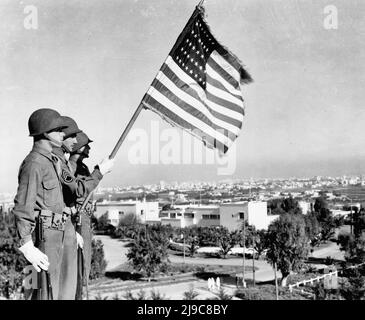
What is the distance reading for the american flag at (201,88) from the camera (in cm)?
391

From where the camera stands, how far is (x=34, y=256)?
269 centimetres

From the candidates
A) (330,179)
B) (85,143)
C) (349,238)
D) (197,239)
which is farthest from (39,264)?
(330,179)

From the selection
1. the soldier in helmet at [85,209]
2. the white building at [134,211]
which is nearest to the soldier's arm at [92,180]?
the soldier in helmet at [85,209]

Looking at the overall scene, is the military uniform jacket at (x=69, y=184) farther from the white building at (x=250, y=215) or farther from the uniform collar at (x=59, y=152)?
the white building at (x=250, y=215)

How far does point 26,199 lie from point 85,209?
92 cm

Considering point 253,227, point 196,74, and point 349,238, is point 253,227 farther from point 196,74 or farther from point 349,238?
point 196,74

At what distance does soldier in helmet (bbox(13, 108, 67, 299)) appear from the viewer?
267 centimetres

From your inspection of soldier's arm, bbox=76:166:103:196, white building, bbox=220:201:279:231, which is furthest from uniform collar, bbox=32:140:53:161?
white building, bbox=220:201:279:231

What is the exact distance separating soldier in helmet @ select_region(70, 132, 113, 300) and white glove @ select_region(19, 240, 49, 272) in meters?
0.49

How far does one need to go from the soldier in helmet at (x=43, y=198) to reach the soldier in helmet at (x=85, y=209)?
0.80 ft

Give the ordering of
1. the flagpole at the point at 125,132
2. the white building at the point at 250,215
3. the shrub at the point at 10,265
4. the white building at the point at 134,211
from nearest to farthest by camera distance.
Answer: the flagpole at the point at 125,132, the shrub at the point at 10,265, the white building at the point at 250,215, the white building at the point at 134,211

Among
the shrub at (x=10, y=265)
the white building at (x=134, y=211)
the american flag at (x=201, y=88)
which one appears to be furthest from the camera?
the white building at (x=134, y=211)

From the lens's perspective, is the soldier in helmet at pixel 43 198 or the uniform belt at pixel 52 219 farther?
the uniform belt at pixel 52 219

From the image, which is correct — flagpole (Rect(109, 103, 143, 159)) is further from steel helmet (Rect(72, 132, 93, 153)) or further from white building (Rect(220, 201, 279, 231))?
white building (Rect(220, 201, 279, 231))
